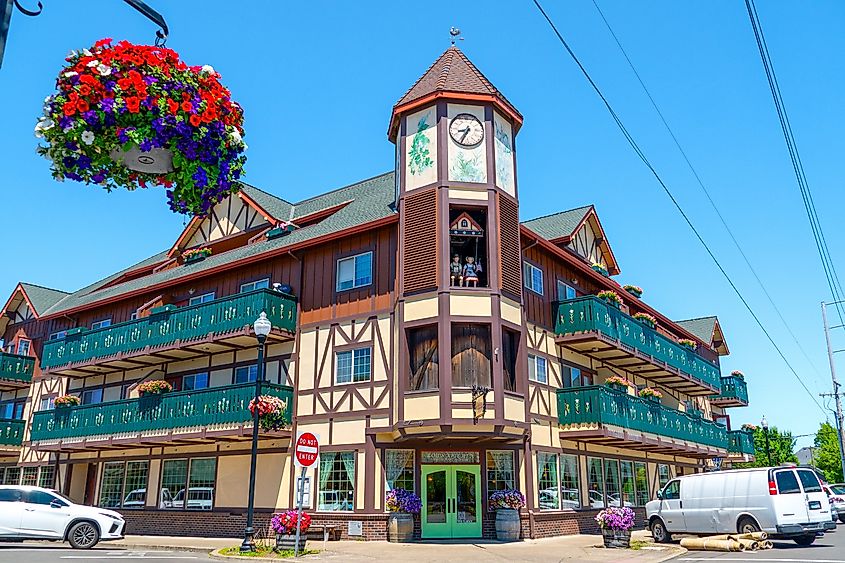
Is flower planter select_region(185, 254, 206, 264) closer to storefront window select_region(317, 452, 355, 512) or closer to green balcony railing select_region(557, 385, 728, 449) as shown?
storefront window select_region(317, 452, 355, 512)

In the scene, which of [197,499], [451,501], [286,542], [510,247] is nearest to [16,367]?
[197,499]

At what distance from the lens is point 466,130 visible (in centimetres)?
2320

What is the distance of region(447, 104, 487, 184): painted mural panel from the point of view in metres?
22.8

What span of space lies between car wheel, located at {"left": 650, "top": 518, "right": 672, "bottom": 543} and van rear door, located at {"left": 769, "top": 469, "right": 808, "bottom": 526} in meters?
3.56

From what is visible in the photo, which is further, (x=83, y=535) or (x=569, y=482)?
(x=569, y=482)

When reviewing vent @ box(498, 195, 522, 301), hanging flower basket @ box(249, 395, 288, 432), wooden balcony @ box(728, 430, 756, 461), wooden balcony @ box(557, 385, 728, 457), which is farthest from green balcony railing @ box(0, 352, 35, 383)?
wooden balcony @ box(728, 430, 756, 461)

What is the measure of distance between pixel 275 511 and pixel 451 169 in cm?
1203

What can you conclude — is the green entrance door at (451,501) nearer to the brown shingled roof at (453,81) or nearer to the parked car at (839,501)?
the brown shingled roof at (453,81)

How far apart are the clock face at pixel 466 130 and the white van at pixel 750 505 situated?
11928 millimetres

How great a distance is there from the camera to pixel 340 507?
22266 millimetres

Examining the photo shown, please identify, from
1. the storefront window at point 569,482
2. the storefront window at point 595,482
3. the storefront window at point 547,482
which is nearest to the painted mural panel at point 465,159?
the storefront window at point 547,482

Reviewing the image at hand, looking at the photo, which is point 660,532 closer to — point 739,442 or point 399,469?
point 399,469

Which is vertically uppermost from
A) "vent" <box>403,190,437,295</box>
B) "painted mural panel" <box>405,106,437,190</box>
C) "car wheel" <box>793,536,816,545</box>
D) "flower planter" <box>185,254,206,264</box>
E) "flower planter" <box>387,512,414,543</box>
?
"painted mural panel" <box>405,106,437,190</box>

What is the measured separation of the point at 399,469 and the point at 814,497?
1121cm
